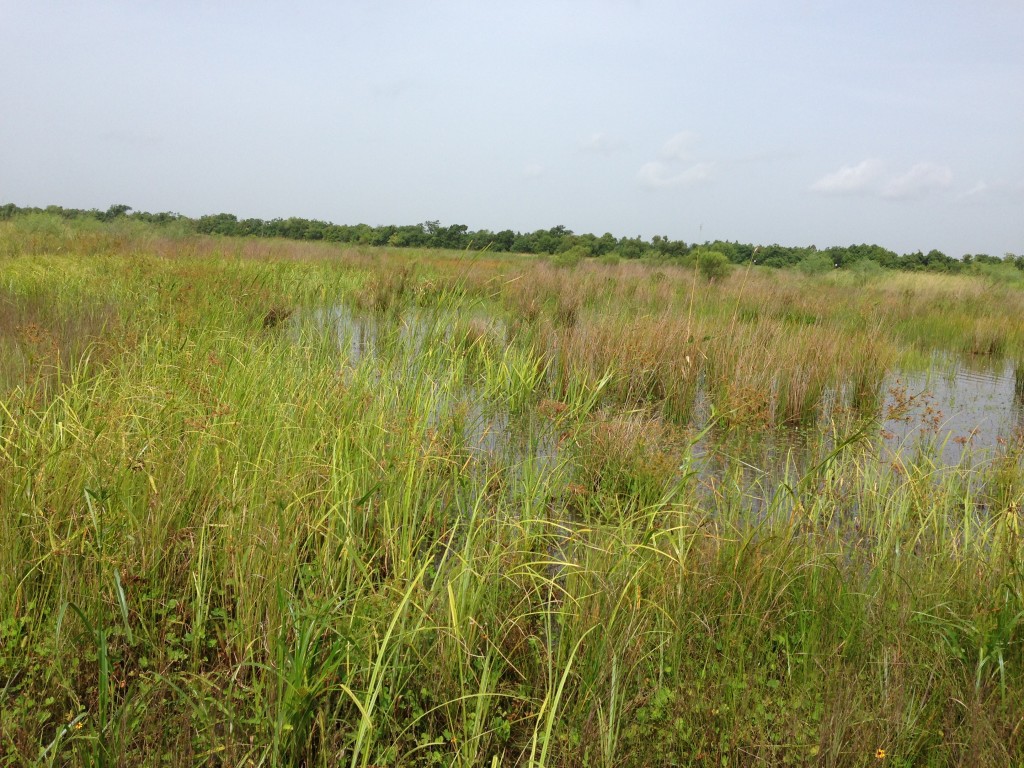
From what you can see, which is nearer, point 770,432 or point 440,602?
point 440,602

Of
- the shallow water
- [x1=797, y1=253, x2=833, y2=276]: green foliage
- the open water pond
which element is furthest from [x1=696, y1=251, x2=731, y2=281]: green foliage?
the open water pond

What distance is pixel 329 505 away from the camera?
7.63 ft

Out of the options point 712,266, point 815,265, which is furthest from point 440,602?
point 815,265

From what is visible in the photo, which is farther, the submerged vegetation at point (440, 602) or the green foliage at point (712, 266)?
the green foliage at point (712, 266)

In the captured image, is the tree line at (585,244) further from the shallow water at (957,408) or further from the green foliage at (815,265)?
the shallow water at (957,408)

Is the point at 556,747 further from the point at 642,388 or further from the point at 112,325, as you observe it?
the point at 112,325

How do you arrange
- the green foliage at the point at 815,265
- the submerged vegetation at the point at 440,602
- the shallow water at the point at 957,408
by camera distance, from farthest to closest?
1. the green foliage at the point at 815,265
2. the shallow water at the point at 957,408
3. the submerged vegetation at the point at 440,602

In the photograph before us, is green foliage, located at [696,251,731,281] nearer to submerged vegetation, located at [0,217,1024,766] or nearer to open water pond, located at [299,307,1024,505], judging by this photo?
open water pond, located at [299,307,1024,505]

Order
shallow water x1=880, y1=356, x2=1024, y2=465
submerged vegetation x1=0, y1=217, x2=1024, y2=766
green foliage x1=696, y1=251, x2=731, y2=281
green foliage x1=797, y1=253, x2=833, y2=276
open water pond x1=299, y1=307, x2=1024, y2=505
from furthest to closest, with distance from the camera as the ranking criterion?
green foliage x1=797, y1=253, x2=833, y2=276 → green foliage x1=696, y1=251, x2=731, y2=281 → shallow water x1=880, y1=356, x2=1024, y2=465 → open water pond x1=299, y1=307, x2=1024, y2=505 → submerged vegetation x1=0, y1=217, x2=1024, y2=766

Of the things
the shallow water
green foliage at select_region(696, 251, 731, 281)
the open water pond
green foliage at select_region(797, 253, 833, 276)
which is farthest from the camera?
green foliage at select_region(797, 253, 833, 276)

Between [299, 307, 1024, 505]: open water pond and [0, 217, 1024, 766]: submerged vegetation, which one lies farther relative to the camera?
[299, 307, 1024, 505]: open water pond

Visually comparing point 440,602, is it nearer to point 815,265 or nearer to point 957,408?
point 957,408

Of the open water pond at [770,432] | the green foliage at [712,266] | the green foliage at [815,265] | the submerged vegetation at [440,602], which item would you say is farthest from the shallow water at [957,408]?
the green foliage at [815,265]

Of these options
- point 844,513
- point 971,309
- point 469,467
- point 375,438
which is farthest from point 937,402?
point 971,309
